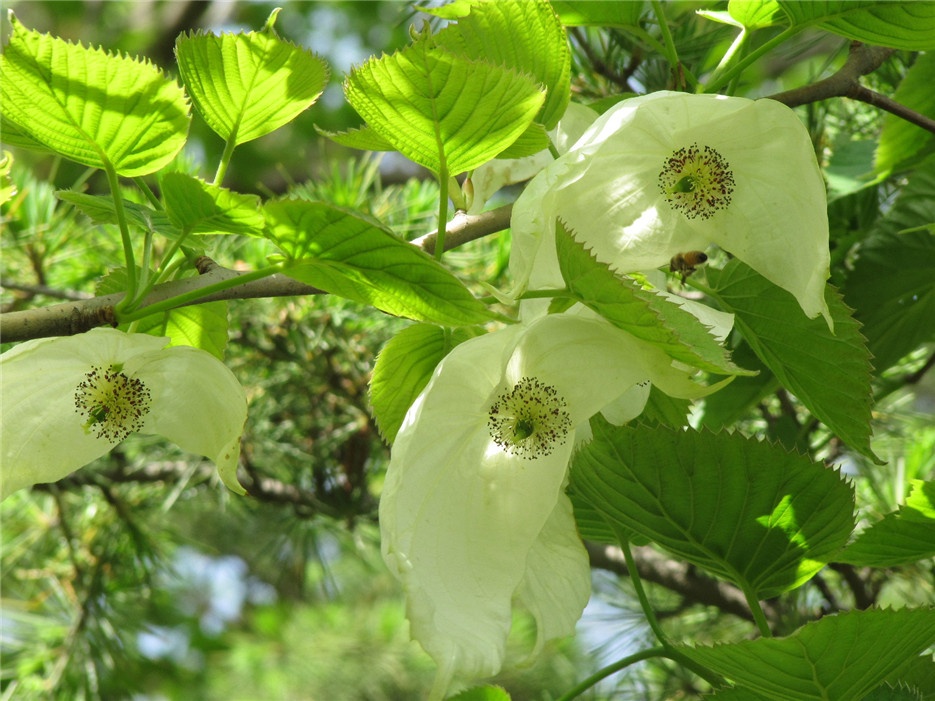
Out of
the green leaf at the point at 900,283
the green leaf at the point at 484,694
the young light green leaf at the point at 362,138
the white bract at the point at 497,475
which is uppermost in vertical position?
the young light green leaf at the point at 362,138

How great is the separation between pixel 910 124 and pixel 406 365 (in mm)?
461

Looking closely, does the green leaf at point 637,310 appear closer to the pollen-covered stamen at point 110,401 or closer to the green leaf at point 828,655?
the green leaf at point 828,655

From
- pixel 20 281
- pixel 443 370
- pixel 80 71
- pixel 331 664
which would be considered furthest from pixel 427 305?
pixel 331 664

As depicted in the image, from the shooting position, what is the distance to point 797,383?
51cm

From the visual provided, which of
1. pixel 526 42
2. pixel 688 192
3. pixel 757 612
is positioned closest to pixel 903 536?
pixel 757 612

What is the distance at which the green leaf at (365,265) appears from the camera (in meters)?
0.39

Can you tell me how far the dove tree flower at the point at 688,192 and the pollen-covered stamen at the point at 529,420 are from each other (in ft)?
0.16

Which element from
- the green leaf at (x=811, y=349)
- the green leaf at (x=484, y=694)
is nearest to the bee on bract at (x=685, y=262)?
the green leaf at (x=811, y=349)

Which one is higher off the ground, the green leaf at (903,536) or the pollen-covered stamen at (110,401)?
the pollen-covered stamen at (110,401)

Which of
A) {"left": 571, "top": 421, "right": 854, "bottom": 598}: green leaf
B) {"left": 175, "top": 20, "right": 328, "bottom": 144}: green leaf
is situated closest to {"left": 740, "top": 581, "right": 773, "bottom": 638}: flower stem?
{"left": 571, "top": 421, "right": 854, "bottom": 598}: green leaf

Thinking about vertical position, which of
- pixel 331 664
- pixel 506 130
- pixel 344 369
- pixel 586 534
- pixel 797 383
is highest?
pixel 506 130

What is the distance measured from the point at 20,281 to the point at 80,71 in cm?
76

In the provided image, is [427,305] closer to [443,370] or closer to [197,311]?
[443,370]

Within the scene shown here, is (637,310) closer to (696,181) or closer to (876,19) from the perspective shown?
(696,181)
